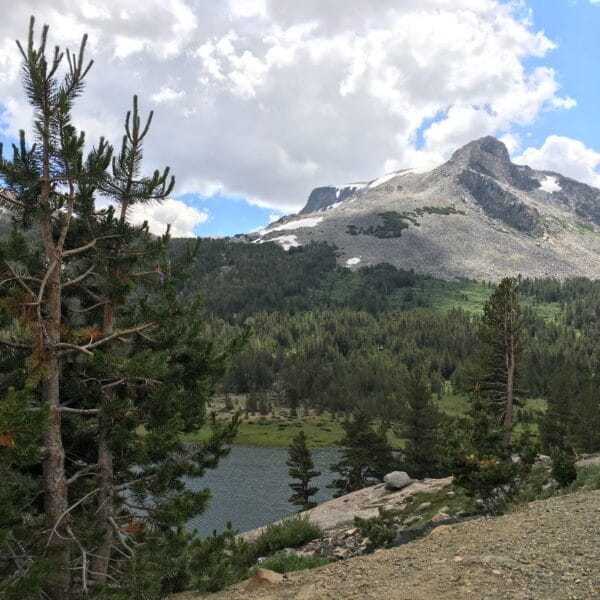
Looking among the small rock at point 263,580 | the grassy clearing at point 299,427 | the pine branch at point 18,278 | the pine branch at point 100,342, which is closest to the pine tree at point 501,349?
the small rock at point 263,580

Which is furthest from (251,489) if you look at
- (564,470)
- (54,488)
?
(54,488)

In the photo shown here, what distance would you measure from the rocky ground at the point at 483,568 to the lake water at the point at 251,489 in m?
38.1

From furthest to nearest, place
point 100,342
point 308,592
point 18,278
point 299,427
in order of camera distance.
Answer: point 299,427 < point 100,342 < point 18,278 < point 308,592

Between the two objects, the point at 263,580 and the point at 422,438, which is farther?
the point at 422,438

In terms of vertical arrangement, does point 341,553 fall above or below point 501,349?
below

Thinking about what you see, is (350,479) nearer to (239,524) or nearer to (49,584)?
(239,524)

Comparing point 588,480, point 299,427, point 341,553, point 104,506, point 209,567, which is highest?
point 104,506

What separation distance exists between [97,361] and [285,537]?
22.6m

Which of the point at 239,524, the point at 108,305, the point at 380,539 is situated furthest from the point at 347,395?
the point at 108,305

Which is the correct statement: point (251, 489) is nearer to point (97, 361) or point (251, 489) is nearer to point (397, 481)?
point (397, 481)

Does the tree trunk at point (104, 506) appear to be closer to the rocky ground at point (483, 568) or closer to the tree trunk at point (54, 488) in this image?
the tree trunk at point (54, 488)

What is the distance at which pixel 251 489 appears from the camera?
80.1 meters

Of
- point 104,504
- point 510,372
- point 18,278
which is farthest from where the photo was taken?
point 510,372

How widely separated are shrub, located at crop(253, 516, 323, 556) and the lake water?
19.3 meters
